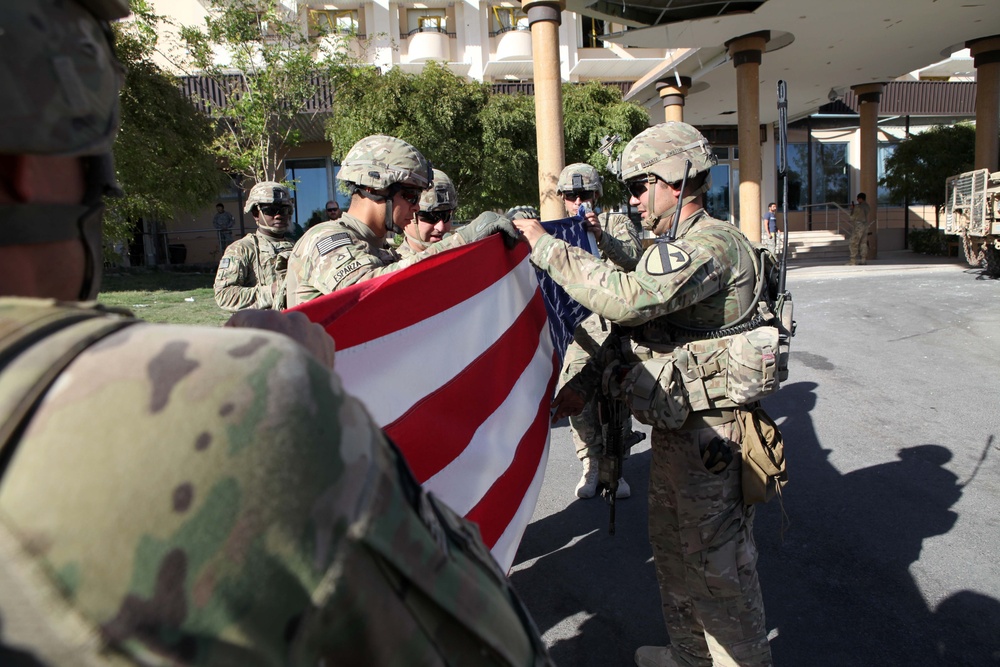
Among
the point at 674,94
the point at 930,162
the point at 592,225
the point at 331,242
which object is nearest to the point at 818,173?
the point at 930,162

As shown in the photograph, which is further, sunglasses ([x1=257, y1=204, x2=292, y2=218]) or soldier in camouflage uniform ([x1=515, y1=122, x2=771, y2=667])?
sunglasses ([x1=257, y1=204, x2=292, y2=218])

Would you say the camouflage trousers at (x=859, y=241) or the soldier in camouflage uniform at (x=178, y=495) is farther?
the camouflage trousers at (x=859, y=241)

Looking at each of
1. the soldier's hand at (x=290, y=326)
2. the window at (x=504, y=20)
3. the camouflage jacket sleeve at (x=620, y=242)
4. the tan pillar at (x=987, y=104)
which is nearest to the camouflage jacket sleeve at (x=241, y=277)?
the camouflage jacket sleeve at (x=620, y=242)

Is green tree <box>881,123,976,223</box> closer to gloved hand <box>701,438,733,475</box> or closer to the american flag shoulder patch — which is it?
gloved hand <box>701,438,733,475</box>

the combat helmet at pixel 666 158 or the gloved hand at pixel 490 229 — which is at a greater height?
the combat helmet at pixel 666 158

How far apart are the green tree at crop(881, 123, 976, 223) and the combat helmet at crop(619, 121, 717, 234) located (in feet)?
73.6

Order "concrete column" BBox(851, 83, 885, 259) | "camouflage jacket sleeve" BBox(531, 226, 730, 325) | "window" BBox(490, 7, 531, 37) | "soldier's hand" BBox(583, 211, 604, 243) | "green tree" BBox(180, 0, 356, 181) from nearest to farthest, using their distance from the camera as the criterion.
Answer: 1. "camouflage jacket sleeve" BBox(531, 226, 730, 325)
2. "soldier's hand" BBox(583, 211, 604, 243)
3. "green tree" BBox(180, 0, 356, 181)
4. "concrete column" BBox(851, 83, 885, 259)
5. "window" BBox(490, 7, 531, 37)

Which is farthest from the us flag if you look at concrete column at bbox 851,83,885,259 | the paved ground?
concrete column at bbox 851,83,885,259

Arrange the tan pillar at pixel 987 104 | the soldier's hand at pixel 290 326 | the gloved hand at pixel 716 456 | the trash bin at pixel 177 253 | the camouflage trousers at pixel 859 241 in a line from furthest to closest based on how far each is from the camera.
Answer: the trash bin at pixel 177 253 < the camouflage trousers at pixel 859 241 < the tan pillar at pixel 987 104 < the gloved hand at pixel 716 456 < the soldier's hand at pixel 290 326

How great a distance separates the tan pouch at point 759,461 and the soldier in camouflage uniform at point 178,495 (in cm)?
203

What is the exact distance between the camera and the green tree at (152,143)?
12961 millimetres

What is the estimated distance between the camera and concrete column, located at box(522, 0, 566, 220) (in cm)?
1073

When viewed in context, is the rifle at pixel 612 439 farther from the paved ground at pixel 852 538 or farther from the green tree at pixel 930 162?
the green tree at pixel 930 162

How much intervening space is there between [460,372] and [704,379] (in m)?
0.94
